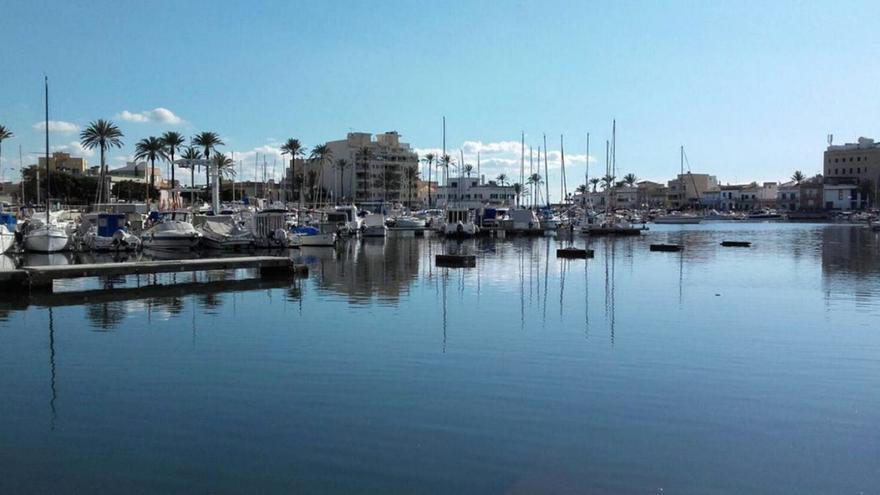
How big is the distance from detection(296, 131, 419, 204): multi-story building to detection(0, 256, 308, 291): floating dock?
130 metres

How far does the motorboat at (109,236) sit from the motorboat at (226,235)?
4575mm

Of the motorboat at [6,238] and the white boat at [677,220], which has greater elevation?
the white boat at [677,220]

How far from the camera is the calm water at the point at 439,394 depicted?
9.32m

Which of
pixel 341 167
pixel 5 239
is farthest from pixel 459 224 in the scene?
Answer: pixel 341 167

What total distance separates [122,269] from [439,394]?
69.3 feet

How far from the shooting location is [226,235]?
54.1 meters

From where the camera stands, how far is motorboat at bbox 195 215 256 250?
176ft

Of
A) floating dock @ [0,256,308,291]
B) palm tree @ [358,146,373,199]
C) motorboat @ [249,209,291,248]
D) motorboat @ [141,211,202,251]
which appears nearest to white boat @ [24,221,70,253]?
motorboat @ [141,211,202,251]

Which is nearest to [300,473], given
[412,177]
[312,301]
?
[312,301]

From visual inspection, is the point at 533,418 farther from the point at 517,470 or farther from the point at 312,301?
the point at 312,301

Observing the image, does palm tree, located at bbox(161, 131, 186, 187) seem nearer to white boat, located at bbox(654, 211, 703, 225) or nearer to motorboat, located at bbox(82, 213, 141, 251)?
motorboat, located at bbox(82, 213, 141, 251)

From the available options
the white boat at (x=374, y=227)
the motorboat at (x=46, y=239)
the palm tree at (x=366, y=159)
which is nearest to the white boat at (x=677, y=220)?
the palm tree at (x=366, y=159)

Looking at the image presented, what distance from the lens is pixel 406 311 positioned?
23359mm

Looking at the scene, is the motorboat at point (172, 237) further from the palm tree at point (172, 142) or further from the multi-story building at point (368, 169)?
the multi-story building at point (368, 169)
